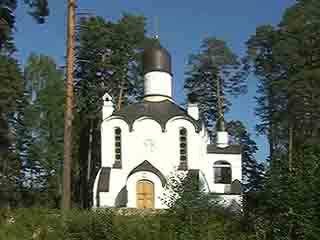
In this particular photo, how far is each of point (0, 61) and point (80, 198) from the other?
15510 millimetres

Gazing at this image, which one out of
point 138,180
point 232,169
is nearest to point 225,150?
point 232,169

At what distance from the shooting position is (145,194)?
91.9ft

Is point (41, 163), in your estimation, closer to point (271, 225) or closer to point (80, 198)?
point (80, 198)

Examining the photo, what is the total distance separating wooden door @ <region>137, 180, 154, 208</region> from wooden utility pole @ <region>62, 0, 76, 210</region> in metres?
13.7

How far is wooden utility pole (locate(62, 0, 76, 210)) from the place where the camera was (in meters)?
14.0

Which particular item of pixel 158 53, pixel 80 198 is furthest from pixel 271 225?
pixel 80 198

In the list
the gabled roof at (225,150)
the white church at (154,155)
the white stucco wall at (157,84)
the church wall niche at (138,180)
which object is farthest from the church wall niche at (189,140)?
the white stucco wall at (157,84)

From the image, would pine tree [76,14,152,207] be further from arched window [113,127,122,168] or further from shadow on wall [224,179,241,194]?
shadow on wall [224,179,241,194]

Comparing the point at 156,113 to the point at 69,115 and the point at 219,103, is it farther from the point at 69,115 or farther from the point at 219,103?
the point at 69,115

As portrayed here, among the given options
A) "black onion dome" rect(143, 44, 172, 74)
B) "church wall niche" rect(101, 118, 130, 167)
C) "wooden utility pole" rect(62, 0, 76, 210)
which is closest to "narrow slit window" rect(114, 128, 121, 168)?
"church wall niche" rect(101, 118, 130, 167)

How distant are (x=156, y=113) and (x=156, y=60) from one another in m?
3.83

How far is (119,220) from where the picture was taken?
13133mm

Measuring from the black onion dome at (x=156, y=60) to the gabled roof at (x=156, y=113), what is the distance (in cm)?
226

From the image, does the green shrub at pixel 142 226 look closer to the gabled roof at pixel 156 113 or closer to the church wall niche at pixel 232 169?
the gabled roof at pixel 156 113
